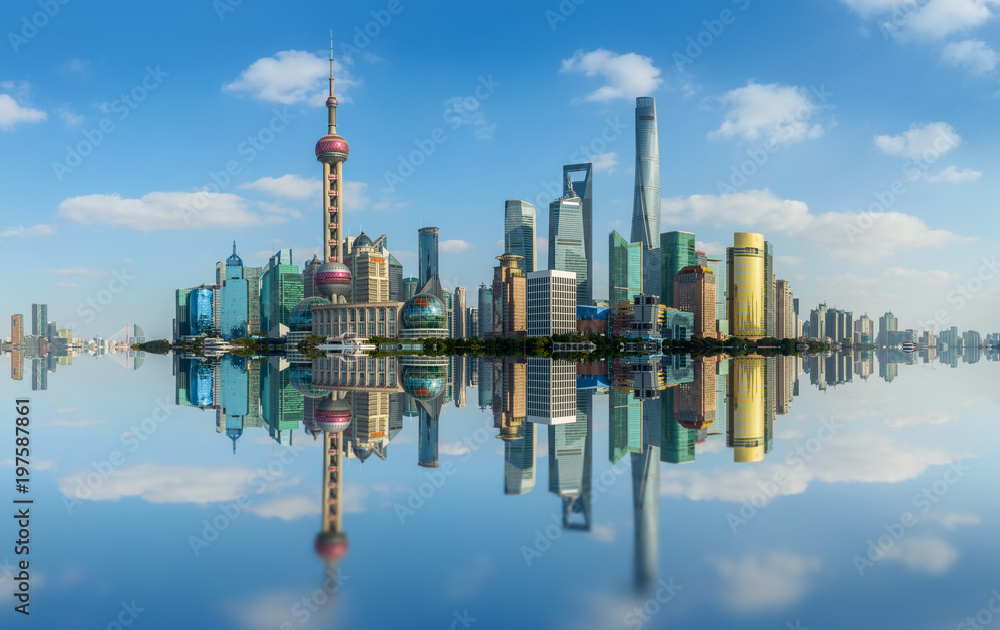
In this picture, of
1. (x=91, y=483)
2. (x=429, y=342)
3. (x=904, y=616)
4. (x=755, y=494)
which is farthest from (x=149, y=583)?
(x=429, y=342)

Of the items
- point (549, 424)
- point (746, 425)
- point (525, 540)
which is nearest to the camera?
point (525, 540)

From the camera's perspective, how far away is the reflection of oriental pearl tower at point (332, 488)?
10688 mm

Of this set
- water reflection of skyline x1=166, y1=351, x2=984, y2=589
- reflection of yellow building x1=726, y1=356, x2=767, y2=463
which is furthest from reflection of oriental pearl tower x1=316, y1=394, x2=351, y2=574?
reflection of yellow building x1=726, y1=356, x2=767, y2=463

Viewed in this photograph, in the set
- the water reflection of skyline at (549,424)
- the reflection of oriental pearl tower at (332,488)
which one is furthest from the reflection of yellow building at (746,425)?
the reflection of oriental pearl tower at (332,488)

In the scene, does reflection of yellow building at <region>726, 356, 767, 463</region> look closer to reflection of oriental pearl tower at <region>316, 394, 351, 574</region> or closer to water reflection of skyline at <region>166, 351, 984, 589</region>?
water reflection of skyline at <region>166, 351, 984, 589</region>

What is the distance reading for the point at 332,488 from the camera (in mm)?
14453

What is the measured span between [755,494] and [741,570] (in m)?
4.67

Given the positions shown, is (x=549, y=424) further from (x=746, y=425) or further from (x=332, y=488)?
(x=332, y=488)

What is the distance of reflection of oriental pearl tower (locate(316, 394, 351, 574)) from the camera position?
1069 centimetres

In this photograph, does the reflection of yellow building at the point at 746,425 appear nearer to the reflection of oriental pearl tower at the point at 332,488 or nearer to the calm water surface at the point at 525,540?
the calm water surface at the point at 525,540

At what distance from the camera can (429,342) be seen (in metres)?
153

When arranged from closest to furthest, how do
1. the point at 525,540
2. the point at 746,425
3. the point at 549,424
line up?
1. the point at 525,540
2. the point at 746,425
3. the point at 549,424

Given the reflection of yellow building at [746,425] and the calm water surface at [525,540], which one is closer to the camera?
the calm water surface at [525,540]

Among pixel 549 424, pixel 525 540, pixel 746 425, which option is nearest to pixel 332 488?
pixel 525 540
